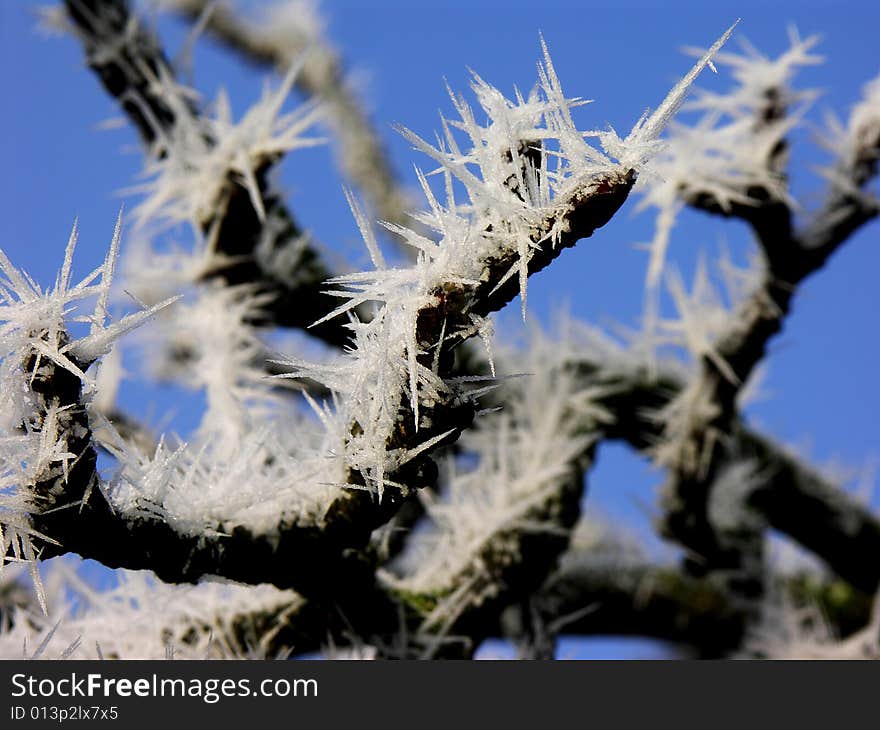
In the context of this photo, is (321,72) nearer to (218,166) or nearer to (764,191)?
(218,166)

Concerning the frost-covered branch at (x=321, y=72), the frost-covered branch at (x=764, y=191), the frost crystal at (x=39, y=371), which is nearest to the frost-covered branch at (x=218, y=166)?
the frost-covered branch at (x=764, y=191)

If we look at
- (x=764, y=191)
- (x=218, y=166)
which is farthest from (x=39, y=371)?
(x=764, y=191)

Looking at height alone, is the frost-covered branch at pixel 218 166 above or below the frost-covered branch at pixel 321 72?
below

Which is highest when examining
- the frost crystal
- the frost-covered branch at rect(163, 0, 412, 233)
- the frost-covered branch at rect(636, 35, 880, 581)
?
the frost-covered branch at rect(163, 0, 412, 233)

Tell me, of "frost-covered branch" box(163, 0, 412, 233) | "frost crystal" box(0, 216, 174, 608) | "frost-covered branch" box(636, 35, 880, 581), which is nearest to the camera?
"frost crystal" box(0, 216, 174, 608)

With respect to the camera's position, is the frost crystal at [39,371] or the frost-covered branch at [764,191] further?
the frost-covered branch at [764,191]

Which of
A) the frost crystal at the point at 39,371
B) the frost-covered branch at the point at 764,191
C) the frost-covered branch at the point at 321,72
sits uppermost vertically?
the frost-covered branch at the point at 321,72

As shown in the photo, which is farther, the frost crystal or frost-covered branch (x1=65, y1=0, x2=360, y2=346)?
frost-covered branch (x1=65, y1=0, x2=360, y2=346)

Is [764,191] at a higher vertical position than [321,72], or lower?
lower

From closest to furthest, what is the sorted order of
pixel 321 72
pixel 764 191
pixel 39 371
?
pixel 39 371
pixel 764 191
pixel 321 72

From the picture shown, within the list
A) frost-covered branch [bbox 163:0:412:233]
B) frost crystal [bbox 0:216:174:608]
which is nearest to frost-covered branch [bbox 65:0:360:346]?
frost crystal [bbox 0:216:174:608]

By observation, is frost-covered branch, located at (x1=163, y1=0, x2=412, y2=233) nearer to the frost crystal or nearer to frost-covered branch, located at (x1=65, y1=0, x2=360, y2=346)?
frost-covered branch, located at (x1=65, y1=0, x2=360, y2=346)

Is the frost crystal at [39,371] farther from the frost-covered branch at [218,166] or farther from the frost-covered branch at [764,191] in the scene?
the frost-covered branch at [764,191]

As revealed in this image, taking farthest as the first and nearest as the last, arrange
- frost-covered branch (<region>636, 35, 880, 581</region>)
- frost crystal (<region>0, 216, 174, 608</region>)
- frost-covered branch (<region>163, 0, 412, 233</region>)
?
1. frost-covered branch (<region>163, 0, 412, 233</region>)
2. frost-covered branch (<region>636, 35, 880, 581</region>)
3. frost crystal (<region>0, 216, 174, 608</region>)
